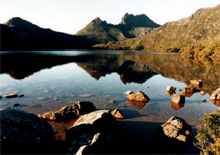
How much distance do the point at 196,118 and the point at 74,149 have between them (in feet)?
60.1

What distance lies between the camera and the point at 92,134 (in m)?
14.2

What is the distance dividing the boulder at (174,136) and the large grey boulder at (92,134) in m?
5.50

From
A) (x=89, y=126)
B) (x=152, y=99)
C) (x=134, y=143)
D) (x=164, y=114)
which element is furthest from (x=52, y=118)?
(x=152, y=99)

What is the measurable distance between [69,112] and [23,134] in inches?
397

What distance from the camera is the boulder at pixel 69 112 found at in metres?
19.5

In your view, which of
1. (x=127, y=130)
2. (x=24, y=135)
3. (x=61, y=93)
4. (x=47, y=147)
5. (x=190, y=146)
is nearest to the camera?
(x=24, y=135)

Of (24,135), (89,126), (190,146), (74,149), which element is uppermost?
(24,135)

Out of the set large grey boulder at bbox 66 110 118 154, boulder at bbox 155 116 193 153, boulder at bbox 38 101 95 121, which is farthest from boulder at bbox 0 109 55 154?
boulder at bbox 155 116 193 153

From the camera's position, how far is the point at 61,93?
103 feet

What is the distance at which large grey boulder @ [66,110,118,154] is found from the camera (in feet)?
40.8

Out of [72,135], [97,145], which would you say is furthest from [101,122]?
[97,145]

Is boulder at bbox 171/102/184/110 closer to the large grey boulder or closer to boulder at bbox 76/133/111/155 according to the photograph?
the large grey boulder

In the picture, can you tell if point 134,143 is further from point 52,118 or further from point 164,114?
point 52,118

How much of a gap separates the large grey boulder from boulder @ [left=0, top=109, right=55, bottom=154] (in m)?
2.22
